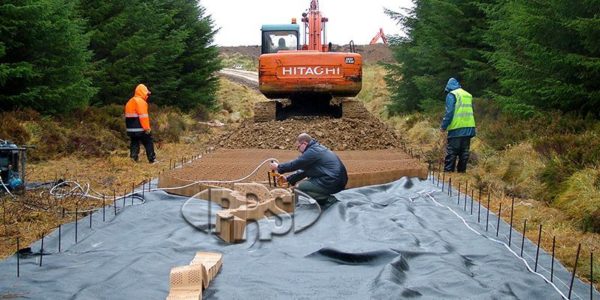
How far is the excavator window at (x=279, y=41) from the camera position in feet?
54.5

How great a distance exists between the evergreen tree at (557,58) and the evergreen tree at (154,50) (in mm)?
8471

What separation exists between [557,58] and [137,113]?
697 cm

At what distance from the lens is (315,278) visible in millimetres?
4527

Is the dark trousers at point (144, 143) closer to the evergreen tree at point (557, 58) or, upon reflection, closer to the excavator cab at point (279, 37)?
the excavator cab at point (279, 37)

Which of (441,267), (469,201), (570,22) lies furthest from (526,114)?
(441,267)

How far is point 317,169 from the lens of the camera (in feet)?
24.1

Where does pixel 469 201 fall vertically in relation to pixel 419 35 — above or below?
below

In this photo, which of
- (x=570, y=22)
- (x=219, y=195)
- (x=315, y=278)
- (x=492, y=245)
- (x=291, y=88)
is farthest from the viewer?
(x=291, y=88)

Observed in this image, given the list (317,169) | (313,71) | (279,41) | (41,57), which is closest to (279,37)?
(279,41)

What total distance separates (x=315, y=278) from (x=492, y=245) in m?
1.83

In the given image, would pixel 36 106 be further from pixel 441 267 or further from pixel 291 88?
pixel 441 267

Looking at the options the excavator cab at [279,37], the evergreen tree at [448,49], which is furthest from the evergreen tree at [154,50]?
the evergreen tree at [448,49]

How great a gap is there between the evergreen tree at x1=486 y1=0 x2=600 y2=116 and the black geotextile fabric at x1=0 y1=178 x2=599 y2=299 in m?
3.76

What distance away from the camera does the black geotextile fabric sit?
422cm
